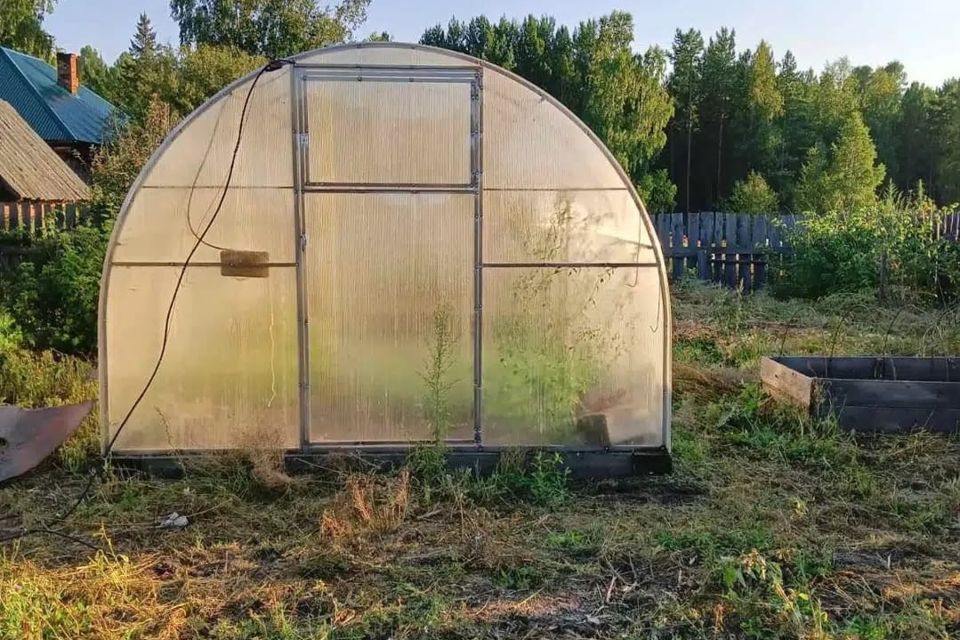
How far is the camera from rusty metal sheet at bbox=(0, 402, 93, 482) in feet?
18.1

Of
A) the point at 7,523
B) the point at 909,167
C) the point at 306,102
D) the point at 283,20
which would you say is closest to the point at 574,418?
the point at 306,102

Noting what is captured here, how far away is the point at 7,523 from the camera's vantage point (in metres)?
4.74

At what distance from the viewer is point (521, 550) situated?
4227mm

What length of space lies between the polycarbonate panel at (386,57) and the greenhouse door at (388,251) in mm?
47

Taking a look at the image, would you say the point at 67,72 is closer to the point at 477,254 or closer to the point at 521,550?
the point at 477,254

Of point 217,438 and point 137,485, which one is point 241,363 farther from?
point 137,485

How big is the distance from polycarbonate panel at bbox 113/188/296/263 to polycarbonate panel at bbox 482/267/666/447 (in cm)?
144

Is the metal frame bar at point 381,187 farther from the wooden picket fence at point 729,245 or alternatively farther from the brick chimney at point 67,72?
the brick chimney at point 67,72

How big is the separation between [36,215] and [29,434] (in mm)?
6970

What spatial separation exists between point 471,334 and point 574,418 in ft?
3.00

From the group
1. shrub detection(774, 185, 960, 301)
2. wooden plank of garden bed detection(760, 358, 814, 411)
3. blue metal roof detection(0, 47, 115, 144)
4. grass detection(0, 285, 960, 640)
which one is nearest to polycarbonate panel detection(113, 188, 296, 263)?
grass detection(0, 285, 960, 640)

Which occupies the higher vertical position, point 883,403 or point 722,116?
point 722,116

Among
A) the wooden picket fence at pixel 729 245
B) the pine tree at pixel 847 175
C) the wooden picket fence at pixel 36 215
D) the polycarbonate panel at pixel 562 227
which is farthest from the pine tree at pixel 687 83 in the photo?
the polycarbonate panel at pixel 562 227

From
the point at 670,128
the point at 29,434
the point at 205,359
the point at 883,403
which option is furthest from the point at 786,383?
the point at 670,128
